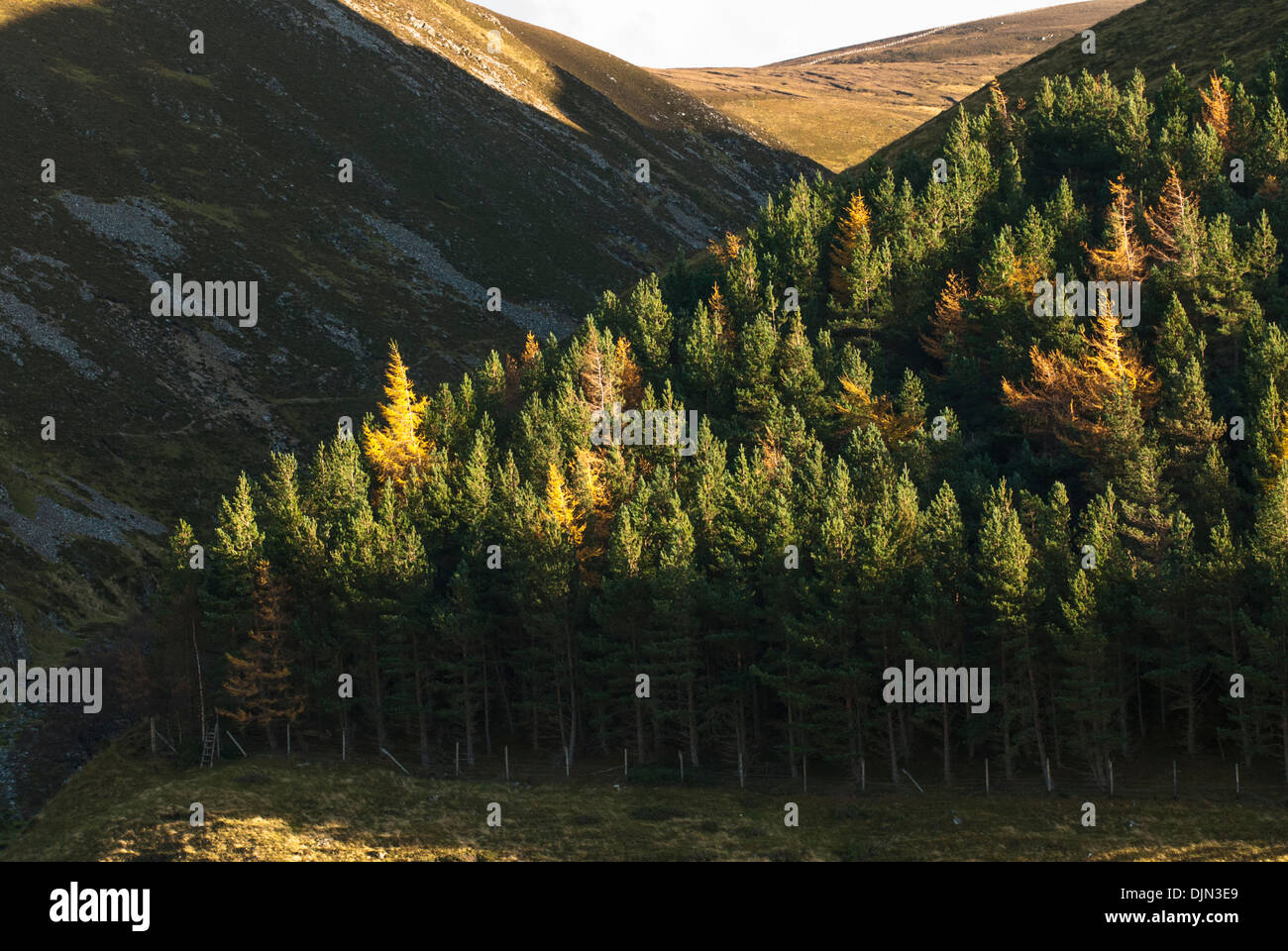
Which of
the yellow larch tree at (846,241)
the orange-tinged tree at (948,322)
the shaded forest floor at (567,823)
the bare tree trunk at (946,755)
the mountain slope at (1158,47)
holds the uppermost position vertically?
the mountain slope at (1158,47)

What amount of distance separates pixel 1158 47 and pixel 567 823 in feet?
416

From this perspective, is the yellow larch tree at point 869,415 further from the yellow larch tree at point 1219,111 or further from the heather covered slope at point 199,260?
the heather covered slope at point 199,260

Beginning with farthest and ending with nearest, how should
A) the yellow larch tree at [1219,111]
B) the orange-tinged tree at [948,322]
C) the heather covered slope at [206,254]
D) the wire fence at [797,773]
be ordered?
1. the heather covered slope at [206,254]
2. the yellow larch tree at [1219,111]
3. the orange-tinged tree at [948,322]
4. the wire fence at [797,773]

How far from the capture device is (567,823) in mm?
58219

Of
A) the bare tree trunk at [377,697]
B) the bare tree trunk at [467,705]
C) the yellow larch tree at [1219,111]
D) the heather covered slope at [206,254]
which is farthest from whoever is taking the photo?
the heather covered slope at [206,254]

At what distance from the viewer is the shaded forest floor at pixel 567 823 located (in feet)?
171

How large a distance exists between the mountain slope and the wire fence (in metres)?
85.9

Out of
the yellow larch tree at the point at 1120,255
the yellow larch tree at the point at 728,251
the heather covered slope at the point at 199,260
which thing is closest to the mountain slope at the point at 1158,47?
the yellow larch tree at the point at 728,251

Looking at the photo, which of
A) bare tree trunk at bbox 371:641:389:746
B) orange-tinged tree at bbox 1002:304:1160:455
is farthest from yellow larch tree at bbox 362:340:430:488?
orange-tinged tree at bbox 1002:304:1160:455

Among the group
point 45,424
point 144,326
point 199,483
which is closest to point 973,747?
point 199,483

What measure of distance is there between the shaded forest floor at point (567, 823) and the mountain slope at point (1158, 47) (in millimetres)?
90846

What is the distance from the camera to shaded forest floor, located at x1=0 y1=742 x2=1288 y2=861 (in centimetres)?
5200

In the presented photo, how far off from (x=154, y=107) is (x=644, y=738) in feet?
463

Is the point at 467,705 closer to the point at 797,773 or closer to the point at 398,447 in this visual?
the point at 797,773
